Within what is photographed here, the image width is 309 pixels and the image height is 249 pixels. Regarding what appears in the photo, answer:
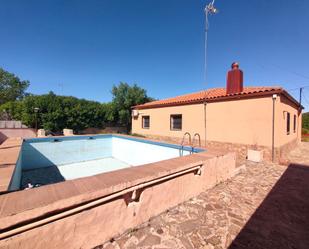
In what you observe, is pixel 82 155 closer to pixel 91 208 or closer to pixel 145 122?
pixel 145 122

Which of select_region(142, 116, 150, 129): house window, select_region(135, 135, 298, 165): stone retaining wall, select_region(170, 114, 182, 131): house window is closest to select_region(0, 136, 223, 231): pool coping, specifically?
select_region(135, 135, 298, 165): stone retaining wall

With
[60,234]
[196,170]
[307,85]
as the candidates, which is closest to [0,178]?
[60,234]

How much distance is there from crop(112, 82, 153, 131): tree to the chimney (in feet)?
41.3

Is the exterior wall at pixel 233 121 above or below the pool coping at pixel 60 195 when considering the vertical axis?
above

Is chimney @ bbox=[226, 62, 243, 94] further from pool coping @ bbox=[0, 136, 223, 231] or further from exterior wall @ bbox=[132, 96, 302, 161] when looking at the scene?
pool coping @ bbox=[0, 136, 223, 231]

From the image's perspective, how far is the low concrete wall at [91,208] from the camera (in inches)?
58.6

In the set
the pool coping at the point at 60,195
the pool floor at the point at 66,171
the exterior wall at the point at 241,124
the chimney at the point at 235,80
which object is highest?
the chimney at the point at 235,80

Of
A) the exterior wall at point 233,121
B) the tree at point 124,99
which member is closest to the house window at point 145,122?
the exterior wall at point 233,121

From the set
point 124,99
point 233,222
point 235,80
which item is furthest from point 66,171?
point 124,99

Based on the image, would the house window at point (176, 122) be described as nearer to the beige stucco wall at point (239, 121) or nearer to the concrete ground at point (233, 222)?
the beige stucco wall at point (239, 121)

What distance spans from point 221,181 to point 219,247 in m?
2.42

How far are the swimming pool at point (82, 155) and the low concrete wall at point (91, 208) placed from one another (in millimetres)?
3525

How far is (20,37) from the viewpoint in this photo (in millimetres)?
11219

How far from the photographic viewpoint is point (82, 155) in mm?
9188
